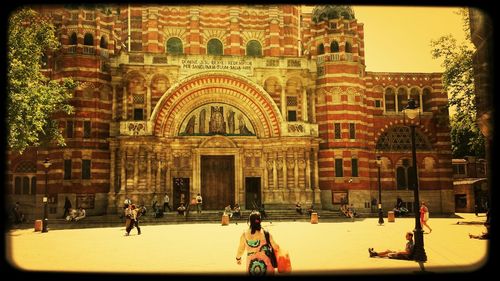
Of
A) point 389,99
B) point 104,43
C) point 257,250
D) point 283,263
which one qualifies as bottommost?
point 283,263

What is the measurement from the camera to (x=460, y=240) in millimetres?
18453

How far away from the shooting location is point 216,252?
15.4m

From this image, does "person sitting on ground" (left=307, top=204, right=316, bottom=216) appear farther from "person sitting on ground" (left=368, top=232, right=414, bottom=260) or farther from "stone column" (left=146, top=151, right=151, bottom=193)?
"person sitting on ground" (left=368, top=232, right=414, bottom=260)

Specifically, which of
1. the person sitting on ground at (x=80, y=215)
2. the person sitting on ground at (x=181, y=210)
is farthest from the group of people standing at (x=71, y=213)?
the person sitting on ground at (x=181, y=210)

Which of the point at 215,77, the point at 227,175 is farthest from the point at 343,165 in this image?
the point at 215,77

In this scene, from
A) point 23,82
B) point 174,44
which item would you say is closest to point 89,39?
point 174,44

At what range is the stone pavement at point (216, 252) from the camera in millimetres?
12431

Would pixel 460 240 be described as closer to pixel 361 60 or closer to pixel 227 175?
pixel 227 175

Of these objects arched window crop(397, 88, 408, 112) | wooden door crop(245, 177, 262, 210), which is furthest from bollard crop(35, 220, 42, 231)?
arched window crop(397, 88, 408, 112)

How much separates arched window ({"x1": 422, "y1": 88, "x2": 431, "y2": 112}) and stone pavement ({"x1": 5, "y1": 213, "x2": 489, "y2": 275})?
20836 mm

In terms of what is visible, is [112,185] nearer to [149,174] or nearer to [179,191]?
[149,174]

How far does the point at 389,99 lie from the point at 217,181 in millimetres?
17408

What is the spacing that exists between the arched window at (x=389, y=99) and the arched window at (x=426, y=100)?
2760 millimetres

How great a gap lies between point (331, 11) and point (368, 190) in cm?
1584
